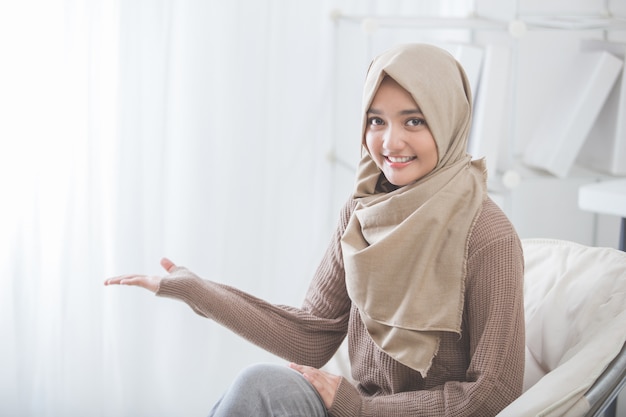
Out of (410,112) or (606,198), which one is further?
(606,198)

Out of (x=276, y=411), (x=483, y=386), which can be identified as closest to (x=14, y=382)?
(x=276, y=411)

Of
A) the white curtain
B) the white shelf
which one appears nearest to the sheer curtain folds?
the white curtain

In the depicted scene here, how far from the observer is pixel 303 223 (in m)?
2.43

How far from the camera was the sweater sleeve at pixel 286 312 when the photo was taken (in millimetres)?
1446

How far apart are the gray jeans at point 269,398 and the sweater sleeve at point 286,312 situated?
182mm

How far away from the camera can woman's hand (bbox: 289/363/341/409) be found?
1278 mm

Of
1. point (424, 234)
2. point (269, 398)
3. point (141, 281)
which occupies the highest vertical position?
point (424, 234)

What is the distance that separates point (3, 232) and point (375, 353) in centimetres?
115

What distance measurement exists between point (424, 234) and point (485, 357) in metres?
0.21

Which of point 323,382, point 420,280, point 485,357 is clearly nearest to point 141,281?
point 323,382

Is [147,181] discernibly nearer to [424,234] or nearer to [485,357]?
[424,234]

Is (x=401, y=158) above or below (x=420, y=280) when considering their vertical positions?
above

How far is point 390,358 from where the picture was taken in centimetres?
138

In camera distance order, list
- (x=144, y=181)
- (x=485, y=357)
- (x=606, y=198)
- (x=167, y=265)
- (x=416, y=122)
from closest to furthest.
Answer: (x=485, y=357), (x=416, y=122), (x=167, y=265), (x=606, y=198), (x=144, y=181)
